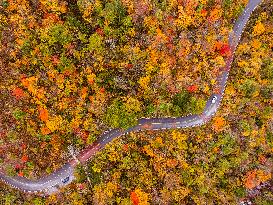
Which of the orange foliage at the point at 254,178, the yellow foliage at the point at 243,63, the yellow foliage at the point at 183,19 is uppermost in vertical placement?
the yellow foliage at the point at 183,19

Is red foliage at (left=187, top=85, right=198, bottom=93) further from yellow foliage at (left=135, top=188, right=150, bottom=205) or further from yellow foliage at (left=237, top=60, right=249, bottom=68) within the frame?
yellow foliage at (left=135, top=188, right=150, bottom=205)

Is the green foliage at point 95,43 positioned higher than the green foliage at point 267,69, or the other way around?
the green foliage at point 95,43

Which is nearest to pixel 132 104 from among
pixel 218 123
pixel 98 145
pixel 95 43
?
pixel 98 145

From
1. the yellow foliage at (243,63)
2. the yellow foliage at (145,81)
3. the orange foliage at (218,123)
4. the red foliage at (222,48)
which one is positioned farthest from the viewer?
the yellow foliage at (243,63)

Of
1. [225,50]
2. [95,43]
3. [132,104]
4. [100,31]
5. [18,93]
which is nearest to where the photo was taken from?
[18,93]

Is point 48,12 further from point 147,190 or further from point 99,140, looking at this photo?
point 147,190

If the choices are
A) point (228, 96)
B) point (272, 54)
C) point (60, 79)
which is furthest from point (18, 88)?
point (272, 54)

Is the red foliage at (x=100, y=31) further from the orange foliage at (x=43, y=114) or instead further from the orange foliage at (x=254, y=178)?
the orange foliage at (x=254, y=178)

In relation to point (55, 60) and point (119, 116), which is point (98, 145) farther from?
point (55, 60)

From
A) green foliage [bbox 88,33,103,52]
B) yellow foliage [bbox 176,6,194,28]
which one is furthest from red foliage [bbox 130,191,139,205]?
yellow foliage [bbox 176,6,194,28]

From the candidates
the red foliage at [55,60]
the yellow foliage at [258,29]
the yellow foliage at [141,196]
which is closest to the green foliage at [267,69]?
the yellow foliage at [258,29]

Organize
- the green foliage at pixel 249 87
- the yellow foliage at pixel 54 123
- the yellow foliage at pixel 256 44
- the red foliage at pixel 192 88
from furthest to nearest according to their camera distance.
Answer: the yellow foliage at pixel 256 44
the red foliage at pixel 192 88
the green foliage at pixel 249 87
the yellow foliage at pixel 54 123
